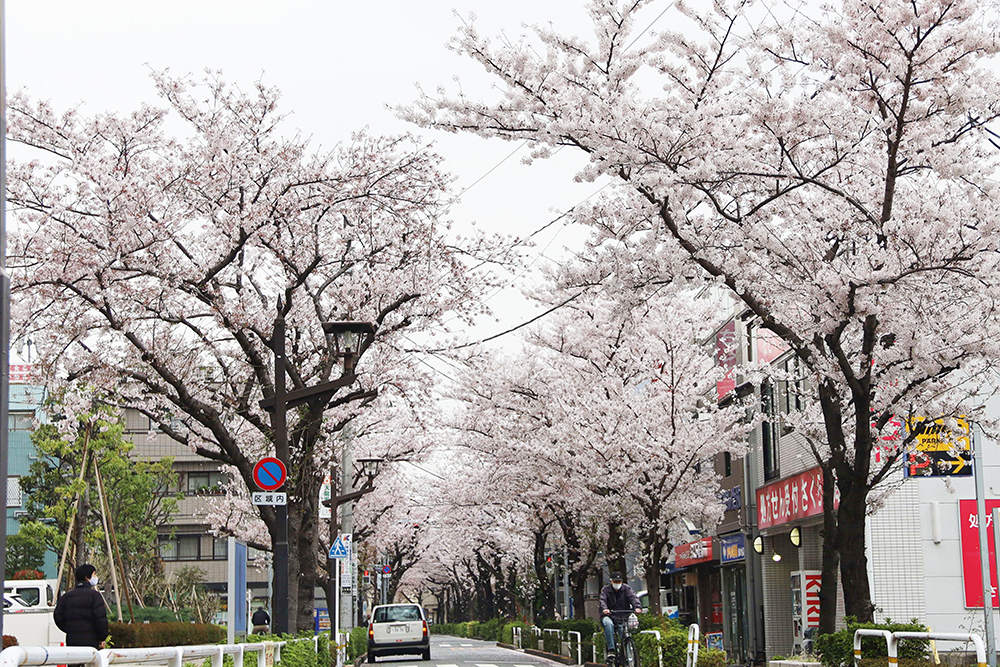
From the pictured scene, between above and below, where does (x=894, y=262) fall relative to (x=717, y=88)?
below

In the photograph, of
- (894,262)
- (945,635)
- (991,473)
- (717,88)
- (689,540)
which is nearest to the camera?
(945,635)

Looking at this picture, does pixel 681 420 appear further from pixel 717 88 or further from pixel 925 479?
pixel 717 88

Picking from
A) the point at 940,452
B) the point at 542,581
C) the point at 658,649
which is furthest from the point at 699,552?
the point at 940,452

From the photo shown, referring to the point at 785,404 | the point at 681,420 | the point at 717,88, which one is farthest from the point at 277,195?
the point at 785,404

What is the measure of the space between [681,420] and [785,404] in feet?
9.02

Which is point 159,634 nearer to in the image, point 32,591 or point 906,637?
point 32,591

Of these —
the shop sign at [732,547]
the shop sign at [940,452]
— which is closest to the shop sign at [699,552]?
the shop sign at [732,547]

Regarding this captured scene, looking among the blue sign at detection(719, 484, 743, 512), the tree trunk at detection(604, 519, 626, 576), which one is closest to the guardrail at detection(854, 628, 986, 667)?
the tree trunk at detection(604, 519, 626, 576)

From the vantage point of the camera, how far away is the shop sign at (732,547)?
92.2 ft

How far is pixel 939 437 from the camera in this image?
1491 centimetres

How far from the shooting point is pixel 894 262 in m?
10.2

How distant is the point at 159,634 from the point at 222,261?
12.2 m

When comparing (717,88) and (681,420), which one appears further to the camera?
(681,420)

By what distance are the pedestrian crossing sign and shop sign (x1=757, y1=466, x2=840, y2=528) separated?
9153 millimetres
